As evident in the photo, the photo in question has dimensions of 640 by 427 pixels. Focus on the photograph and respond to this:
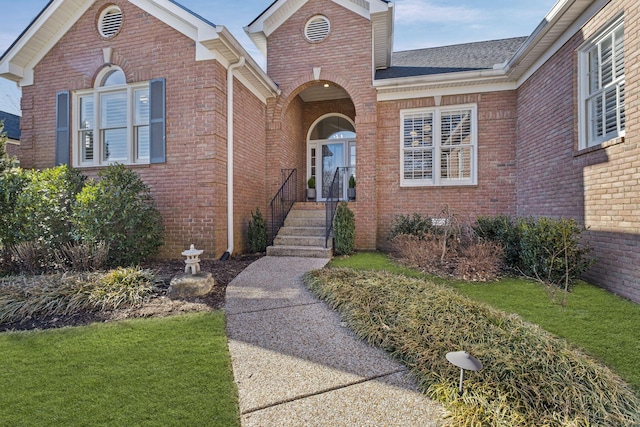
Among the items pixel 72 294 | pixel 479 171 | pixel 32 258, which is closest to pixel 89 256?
pixel 32 258

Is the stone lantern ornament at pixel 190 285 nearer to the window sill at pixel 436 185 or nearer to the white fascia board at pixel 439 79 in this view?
the window sill at pixel 436 185

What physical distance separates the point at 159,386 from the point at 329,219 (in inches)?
227

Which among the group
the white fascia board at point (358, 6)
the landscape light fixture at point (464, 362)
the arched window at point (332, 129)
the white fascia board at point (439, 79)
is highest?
the white fascia board at point (358, 6)

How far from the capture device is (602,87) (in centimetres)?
493

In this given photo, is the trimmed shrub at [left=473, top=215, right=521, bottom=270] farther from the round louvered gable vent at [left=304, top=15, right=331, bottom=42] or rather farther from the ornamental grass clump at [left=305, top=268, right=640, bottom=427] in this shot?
the round louvered gable vent at [left=304, top=15, right=331, bottom=42]

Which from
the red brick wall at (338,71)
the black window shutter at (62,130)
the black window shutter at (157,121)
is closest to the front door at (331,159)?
the red brick wall at (338,71)

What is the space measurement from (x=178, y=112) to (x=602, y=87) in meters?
7.38

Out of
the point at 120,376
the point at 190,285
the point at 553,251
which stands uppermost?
the point at 553,251

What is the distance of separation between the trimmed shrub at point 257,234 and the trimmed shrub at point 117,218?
210 cm

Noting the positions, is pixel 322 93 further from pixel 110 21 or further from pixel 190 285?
pixel 190 285

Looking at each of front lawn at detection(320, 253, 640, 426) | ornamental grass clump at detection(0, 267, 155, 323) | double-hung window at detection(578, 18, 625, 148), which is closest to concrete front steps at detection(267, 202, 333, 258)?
front lawn at detection(320, 253, 640, 426)

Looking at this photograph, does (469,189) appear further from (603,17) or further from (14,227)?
(14,227)

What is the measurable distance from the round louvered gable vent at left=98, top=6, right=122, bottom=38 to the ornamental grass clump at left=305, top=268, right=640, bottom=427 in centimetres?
742

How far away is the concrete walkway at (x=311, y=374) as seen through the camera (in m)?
1.92
